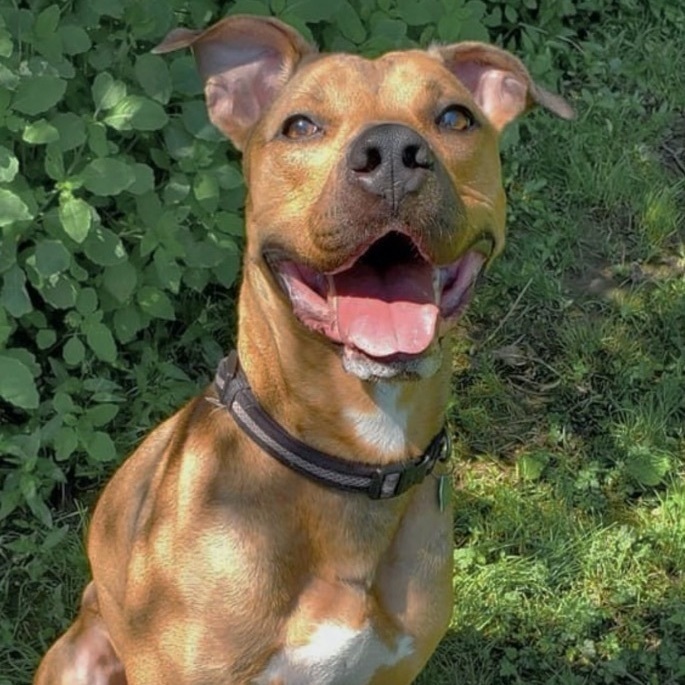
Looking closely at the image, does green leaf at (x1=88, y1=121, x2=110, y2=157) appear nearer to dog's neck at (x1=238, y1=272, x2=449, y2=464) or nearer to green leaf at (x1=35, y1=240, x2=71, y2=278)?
green leaf at (x1=35, y1=240, x2=71, y2=278)

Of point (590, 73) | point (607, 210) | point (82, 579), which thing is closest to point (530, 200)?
point (607, 210)

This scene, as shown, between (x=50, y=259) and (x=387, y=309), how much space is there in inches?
54.1

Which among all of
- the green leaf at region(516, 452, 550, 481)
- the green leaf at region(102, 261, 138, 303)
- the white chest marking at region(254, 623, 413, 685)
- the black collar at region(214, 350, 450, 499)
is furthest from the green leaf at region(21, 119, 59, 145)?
the green leaf at region(516, 452, 550, 481)

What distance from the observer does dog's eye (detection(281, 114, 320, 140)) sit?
9.27 feet

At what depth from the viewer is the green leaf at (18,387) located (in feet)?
12.2

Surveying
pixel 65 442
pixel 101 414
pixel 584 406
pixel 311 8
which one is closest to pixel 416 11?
pixel 311 8

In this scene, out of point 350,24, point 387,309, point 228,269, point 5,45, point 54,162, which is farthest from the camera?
point 350,24

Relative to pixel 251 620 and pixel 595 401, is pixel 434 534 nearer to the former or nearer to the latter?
pixel 251 620

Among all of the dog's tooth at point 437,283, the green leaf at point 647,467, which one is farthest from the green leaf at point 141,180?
the green leaf at point 647,467

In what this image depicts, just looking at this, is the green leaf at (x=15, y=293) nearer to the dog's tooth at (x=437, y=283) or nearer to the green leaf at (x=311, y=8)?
the green leaf at (x=311, y=8)

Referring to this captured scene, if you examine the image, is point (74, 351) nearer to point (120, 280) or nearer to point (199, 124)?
point (120, 280)

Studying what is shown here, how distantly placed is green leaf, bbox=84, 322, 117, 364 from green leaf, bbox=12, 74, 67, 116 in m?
0.71

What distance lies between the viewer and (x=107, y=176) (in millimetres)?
3701

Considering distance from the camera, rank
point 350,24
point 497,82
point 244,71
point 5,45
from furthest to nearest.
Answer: point 350,24
point 5,45
point 497,82
point 244,71
